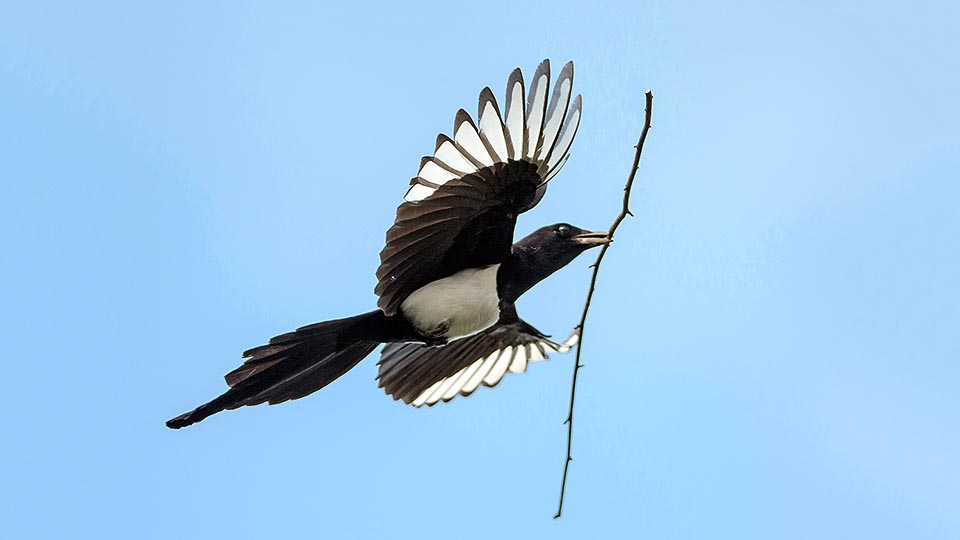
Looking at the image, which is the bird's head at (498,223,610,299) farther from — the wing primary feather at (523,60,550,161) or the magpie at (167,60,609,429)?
the wing primary feather at (523,60,550,161)

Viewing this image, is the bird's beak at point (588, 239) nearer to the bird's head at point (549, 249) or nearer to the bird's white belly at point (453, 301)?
the bird's head at point (549, 249)

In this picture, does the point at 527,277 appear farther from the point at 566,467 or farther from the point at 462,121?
the point at 566,467

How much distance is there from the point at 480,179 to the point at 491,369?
3.81 ft

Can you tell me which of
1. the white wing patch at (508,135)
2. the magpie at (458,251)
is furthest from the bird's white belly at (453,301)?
the white wing patch at (508,135)

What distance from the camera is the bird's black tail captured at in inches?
143

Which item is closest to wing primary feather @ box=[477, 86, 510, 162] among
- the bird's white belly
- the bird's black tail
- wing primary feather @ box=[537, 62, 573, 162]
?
wing primary feather @ box=[537, 62, 573, 162]

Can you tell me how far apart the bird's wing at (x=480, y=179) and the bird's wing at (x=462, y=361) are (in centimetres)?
70

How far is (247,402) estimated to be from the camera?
148 inches

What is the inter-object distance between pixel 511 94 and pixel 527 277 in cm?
78

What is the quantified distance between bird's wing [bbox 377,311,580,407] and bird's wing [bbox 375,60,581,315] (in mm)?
703

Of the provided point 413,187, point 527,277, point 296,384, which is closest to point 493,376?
point 527,277

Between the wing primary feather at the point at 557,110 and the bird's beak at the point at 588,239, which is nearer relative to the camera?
the wing primary feather at the point at 557,110

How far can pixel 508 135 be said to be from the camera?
135 inches

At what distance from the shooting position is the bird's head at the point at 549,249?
3955 mm
